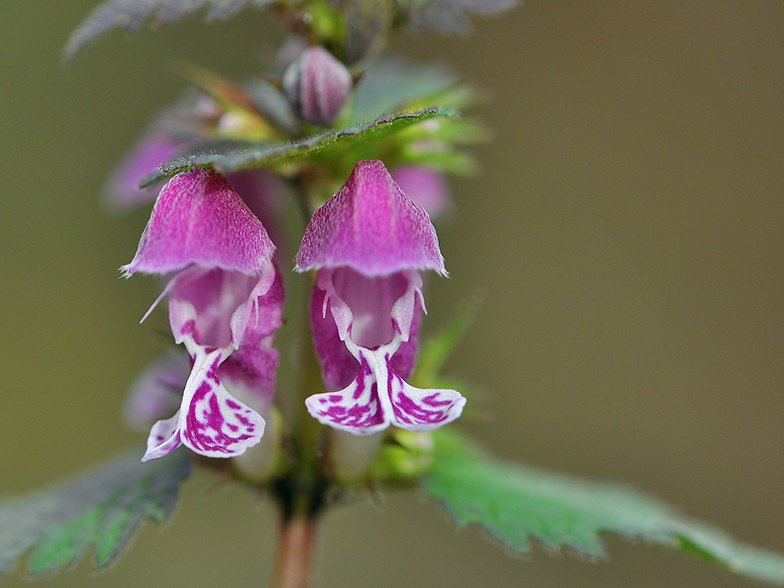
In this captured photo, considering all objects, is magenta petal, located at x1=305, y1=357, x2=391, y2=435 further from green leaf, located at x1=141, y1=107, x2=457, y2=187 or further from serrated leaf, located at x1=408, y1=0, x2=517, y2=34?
serrated leaf, located at x1=408, y1=0, x2=517, y2=34

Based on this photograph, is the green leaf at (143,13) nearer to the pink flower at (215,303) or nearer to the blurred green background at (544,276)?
the pink flower at (215,303)

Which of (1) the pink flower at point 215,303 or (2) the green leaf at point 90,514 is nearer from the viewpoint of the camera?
(1) the pink flower at point 215,303

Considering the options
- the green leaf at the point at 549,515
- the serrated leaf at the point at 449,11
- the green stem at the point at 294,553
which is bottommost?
the green stem at the point at 294,553

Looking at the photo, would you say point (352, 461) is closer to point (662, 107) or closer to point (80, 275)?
point (80, 275)

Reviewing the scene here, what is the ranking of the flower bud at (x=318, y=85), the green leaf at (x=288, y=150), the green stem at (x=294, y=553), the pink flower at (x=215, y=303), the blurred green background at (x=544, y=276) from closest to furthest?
the green leaf at (x=288, y=150) → the pink flower at (x=215, y=303) → the flower bud at (x=318, y=85) → the green stem at (x=294, y=553) → the blurred green background at (x=544, y=276)

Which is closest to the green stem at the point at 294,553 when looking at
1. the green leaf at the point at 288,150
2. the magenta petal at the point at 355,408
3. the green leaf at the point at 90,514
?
the green leaf at the point at 90,514

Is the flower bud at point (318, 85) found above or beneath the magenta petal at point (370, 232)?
above

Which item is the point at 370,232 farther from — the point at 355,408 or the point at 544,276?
the point at 544,276

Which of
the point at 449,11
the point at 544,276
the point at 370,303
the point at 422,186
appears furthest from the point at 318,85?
the point at 544,276
